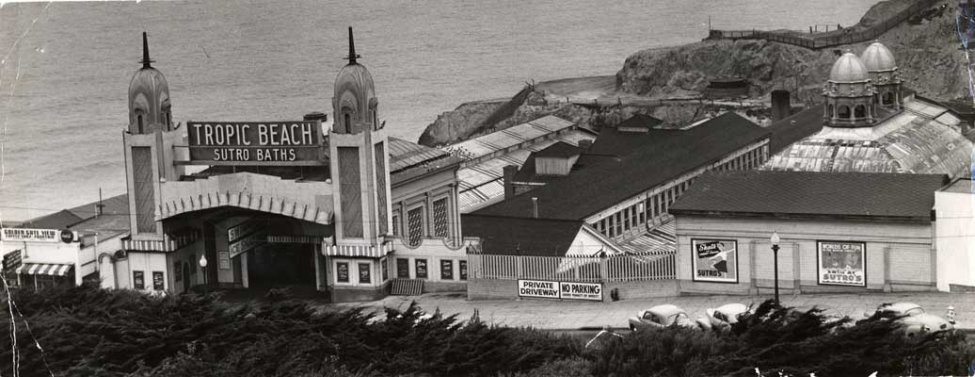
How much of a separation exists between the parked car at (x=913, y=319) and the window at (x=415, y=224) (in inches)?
1059

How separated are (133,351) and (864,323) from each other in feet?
65.2

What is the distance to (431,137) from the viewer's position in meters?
142

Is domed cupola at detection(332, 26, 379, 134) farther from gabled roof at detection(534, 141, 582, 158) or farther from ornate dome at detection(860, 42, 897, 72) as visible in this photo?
ornate dome at detection(860, 42, 897, 72)

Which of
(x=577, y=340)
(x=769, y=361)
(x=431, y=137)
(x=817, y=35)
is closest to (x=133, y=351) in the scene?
(x=577, y=340)

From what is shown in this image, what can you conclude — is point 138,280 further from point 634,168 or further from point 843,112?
point 843,112

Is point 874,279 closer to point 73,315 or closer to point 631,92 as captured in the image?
point 73,315

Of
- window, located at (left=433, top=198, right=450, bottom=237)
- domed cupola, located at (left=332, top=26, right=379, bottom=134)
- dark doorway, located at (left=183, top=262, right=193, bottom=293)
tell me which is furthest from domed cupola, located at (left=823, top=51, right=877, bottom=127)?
dark doorway, located at (left=183, top=262, right=193, bottom=293)

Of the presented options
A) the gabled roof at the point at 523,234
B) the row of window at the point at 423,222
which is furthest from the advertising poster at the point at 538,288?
the row of window at the point at 423,222

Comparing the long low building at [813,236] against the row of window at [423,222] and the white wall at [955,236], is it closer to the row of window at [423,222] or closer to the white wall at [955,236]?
the white wall at [955,236]

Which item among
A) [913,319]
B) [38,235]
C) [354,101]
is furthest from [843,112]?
[38,235]

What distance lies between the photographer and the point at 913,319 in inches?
1716

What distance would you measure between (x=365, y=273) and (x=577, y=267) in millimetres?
8803

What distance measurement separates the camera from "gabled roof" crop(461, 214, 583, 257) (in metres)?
62.8

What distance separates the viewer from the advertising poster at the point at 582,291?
56.3m
